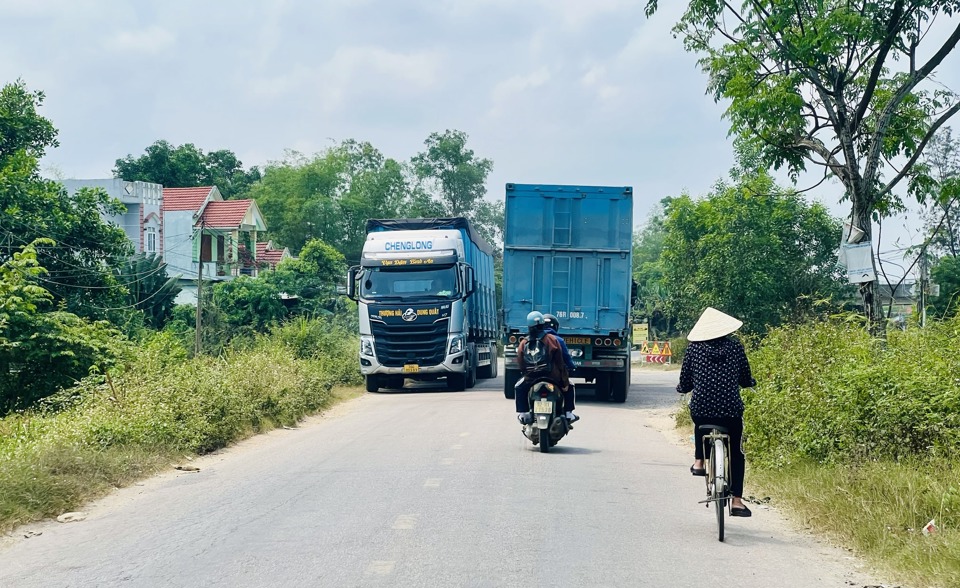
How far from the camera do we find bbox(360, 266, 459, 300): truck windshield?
24.0 meters

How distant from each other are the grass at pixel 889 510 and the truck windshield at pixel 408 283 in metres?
15.0

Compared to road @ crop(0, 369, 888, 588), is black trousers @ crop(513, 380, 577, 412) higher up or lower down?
higher up

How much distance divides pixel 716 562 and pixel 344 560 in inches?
95.2

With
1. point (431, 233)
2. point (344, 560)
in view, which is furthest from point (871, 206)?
point (431, 233)

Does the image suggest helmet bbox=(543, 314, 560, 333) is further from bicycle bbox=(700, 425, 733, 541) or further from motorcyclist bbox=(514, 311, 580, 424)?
bicycle bbox=(700, 425, 733, 541)

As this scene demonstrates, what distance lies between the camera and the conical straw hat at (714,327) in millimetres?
7883

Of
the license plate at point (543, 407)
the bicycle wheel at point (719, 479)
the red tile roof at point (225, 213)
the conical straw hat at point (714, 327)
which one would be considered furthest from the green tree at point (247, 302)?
the bicycle wheel at point (719, 479)

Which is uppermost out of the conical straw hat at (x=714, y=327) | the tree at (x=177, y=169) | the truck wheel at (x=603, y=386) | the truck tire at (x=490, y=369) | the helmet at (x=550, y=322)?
the tree at (x=177, y=169)

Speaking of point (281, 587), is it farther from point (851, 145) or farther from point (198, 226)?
point (198, 226)

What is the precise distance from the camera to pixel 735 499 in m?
7.86

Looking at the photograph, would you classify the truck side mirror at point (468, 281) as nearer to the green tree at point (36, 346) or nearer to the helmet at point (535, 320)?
the green tree at point (36, 346)

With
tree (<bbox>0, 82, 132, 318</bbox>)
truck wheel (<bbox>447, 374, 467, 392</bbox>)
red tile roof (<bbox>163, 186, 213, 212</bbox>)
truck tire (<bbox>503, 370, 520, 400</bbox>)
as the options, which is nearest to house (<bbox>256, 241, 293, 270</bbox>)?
red tile roof (<bbox>163, 186, 213, 212</bbox>)

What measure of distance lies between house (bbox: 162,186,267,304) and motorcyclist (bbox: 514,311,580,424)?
38493 mm

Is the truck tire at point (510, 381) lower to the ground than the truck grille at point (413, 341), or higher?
lower
